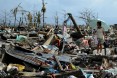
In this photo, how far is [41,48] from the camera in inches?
637

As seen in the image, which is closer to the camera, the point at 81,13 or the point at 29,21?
the point at 29,21

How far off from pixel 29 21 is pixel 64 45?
33.5 m

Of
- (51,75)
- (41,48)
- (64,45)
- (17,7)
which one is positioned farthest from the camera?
(17,7)

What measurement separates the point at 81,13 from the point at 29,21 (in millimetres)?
20521

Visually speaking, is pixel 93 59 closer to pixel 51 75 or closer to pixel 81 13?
pixel 51 75

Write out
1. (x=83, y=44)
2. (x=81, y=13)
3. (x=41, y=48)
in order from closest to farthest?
(x=41, y=48), (x=83, y=44), (x=81, y=13)

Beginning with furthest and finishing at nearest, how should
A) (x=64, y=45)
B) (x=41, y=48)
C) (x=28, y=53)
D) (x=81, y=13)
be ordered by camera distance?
(x=81, y=13) < (x=64, y=45) < (x=41, y=48) < (x=28, y=53)

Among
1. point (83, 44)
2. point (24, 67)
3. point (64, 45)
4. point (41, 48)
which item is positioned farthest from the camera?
point (83, 44)

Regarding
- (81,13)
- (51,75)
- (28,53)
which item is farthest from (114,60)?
(81,13)

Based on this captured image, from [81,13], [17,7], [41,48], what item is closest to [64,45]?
[41,48]

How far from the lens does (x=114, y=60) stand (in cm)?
1410

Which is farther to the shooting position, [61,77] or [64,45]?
[64,45]

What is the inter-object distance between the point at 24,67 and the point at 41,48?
4517mm

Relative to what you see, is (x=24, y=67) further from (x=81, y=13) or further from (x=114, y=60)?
(x=81, y=13)
